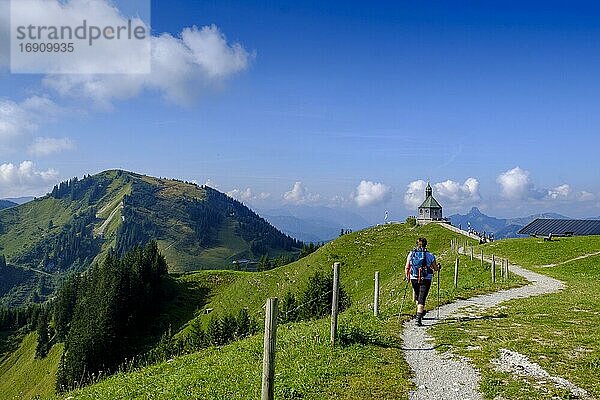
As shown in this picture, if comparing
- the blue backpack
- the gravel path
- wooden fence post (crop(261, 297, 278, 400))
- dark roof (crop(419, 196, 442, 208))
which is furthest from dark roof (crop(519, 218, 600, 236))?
wooden fence post (crop(261, 297, 278, 400))

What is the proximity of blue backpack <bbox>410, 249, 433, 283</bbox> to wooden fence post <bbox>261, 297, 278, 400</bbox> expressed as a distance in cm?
1138

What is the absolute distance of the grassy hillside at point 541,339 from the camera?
12.1 m

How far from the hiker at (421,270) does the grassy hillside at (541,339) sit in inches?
56.7

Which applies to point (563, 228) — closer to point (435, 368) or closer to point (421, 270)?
point (421, 270)

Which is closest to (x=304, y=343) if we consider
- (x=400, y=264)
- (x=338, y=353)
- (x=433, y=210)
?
(x=338, y=353)

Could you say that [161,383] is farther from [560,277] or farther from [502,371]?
[560,277]

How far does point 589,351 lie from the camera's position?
1513cm

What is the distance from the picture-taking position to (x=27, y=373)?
409ft

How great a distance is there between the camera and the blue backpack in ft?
65.6

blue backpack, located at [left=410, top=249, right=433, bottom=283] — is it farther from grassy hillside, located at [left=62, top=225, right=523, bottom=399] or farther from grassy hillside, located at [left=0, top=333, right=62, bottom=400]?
grassy hillside, located at [left=0, top=333, right=62, bottom=400]

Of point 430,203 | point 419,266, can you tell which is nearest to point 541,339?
point 419,266

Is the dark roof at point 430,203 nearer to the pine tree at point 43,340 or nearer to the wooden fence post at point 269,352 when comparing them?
→ the pine tree at point 43,340

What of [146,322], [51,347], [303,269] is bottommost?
[51,347]

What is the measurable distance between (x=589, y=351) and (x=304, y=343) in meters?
9.39
